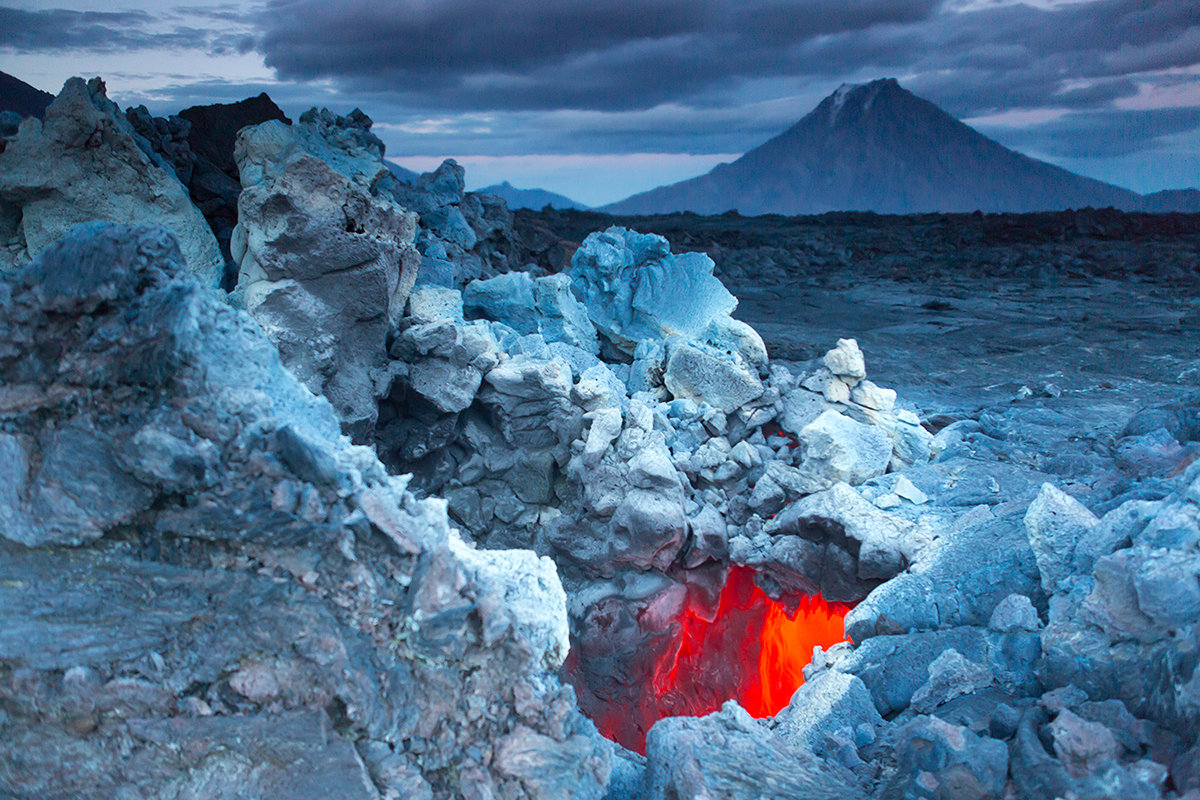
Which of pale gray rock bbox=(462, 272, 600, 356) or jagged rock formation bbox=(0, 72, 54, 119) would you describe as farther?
pale gray rock bbox=(462, 272, 600, 356)

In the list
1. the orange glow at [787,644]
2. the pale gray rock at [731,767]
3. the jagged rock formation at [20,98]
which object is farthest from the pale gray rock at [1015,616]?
the jagged rock formation at [20,98]

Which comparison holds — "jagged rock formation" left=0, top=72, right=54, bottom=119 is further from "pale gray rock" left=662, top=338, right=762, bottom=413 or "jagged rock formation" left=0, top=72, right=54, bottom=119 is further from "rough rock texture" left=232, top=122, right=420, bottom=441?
"pale gray rock" left=662, top=338, right=762, bottom=413

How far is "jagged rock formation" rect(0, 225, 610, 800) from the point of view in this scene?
170cm

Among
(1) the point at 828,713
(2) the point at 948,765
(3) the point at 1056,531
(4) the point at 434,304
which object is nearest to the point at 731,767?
(2) the point at 948,765

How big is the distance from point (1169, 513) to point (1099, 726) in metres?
0.68

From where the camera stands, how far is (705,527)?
15.9ft

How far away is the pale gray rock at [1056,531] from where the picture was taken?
2805mm

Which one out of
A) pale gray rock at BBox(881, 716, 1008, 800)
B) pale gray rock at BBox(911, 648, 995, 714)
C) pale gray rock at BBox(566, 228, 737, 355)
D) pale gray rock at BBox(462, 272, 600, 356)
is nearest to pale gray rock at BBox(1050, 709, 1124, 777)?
pale gray rock at BBox(881, 716, 1008, 800)

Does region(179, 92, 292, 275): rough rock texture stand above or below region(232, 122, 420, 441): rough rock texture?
above

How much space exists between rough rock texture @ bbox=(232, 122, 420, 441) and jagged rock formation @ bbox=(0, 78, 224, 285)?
458 mm

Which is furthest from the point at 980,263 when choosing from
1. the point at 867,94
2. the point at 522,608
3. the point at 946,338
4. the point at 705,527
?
the point at 867,94

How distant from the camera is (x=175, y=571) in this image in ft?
5.76

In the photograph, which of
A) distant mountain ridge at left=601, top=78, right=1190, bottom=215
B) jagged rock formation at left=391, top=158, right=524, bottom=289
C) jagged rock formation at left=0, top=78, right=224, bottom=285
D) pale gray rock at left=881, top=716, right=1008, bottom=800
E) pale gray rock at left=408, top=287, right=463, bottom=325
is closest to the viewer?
pale gray rock at left=881, top=716, right=1008, bottom=800

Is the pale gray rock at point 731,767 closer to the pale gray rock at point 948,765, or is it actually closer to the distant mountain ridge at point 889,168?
the pale gray rock at point 948,765
